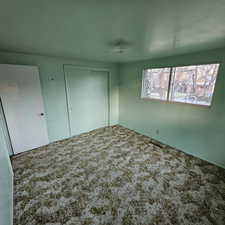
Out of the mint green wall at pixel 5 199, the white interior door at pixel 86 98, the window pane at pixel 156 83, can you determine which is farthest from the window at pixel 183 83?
the mint green wall at pixel 5 199

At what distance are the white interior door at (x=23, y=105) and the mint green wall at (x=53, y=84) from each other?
0.16 metres

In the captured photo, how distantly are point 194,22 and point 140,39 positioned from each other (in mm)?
671

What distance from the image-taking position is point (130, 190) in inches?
71.5

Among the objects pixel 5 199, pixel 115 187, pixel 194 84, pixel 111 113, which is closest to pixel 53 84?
pixel 111 113

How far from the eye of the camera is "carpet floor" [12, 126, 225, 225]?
57.5 inches

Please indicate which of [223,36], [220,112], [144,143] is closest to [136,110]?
[144,143]

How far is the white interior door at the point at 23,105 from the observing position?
94.0 inches

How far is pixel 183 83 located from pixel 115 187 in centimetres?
261

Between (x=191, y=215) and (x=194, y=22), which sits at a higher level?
(x=194, y=22)

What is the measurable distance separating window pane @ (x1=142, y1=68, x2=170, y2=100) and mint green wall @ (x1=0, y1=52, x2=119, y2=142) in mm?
1505

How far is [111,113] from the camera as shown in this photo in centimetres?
442

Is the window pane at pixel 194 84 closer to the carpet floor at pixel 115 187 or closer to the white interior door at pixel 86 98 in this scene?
the carpet floor at pixel 115 187

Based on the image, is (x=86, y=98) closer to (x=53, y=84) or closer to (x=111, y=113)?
(x=53, y=84)

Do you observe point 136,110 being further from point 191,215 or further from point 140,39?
point 191,215
